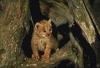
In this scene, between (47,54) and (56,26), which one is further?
(56,26)

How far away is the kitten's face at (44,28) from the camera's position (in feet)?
23.5

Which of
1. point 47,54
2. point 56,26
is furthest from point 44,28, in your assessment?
point 56,26

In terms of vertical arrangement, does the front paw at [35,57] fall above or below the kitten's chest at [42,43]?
below

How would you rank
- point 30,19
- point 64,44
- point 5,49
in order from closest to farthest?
point 5,49 → point 30,19 → point 64,44

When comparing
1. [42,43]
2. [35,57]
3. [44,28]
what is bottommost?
[35,57]

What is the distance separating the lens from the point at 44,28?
726 cm

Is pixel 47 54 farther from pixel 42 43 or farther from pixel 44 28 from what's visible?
pixel 44 28

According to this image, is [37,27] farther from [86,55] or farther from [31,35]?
[86,55]

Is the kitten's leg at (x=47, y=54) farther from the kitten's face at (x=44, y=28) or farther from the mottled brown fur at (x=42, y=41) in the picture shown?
the kitten's face at (x=44, y=28)

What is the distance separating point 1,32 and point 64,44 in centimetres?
165

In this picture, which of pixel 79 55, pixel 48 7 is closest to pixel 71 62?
pixel 79 55

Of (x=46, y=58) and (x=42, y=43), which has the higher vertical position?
(x=42, y=43)

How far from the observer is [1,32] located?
7086 mm

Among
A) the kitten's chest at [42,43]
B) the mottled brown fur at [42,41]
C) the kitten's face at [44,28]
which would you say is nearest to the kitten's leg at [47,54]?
the mottled brown fur at [42,41]
